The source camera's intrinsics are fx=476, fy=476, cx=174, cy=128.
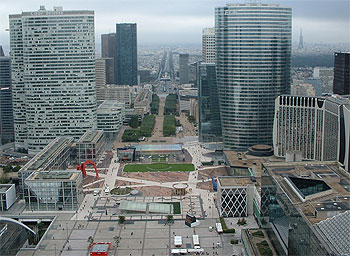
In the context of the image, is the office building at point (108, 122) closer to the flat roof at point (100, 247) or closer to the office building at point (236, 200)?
the office building at point (236, 200)

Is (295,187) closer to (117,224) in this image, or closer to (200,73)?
(117,224)

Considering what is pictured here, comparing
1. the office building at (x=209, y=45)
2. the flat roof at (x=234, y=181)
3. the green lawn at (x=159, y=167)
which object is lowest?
the green lawn at (x=159, y=167)

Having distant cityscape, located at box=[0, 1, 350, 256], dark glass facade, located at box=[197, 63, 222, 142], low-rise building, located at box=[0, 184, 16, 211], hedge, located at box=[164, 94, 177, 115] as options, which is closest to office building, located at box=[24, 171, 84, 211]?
distant cityscape, located at box=[0, 1, 350, 256]

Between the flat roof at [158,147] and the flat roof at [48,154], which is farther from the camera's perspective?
the flat roof at [158,147]

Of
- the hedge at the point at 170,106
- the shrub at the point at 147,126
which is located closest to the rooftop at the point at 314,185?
the shrub at the point at 147,126

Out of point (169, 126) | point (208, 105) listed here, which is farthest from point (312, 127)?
point (169, 126)

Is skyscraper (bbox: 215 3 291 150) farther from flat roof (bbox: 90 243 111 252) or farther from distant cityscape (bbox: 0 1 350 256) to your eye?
flat roof (bbox: 90 243 111 252)

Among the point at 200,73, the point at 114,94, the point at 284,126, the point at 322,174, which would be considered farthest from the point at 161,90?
the point at 322,174
